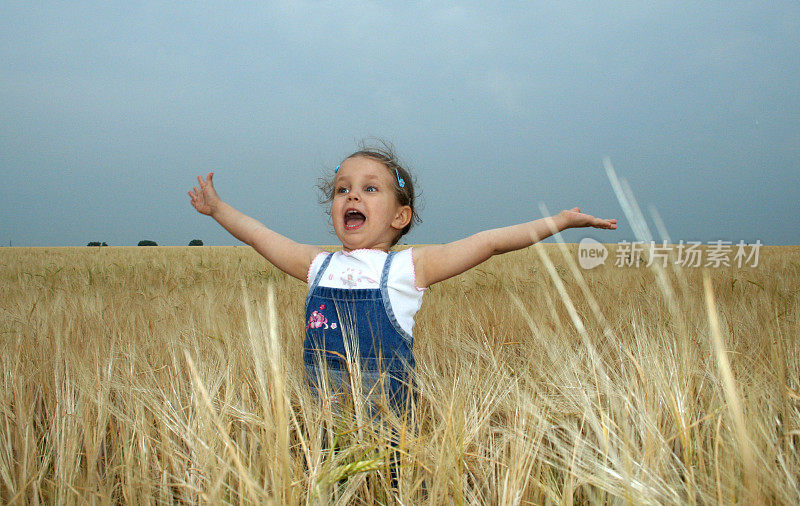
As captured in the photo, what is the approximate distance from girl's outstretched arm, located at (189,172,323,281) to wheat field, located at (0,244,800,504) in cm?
30

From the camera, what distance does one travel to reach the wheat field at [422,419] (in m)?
0.86

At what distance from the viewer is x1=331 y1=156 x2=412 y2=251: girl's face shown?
1654 millimetres

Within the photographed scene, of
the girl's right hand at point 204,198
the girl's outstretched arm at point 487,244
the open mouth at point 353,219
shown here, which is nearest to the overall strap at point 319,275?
the open mouth at point 353,219

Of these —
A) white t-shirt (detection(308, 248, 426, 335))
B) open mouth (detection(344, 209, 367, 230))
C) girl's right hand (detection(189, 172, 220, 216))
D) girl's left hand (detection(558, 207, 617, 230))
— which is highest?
girl's right hand (detection(189, 172, 220, 216))

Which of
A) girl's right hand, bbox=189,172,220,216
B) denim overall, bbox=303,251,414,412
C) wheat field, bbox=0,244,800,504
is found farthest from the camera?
girl's right hand, bbox=189,172,220,216

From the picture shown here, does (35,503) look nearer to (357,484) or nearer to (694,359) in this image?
(357,484)

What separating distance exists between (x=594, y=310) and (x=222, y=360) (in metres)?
1.77

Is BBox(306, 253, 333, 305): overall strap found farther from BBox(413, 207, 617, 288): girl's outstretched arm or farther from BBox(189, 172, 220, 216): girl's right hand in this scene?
BBox(189, 172, 220, 216): girl's right hand

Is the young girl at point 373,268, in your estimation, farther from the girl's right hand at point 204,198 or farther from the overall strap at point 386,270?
the girl's right hand at point 204,198

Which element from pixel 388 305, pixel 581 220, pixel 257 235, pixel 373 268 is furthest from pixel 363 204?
pixel 581 220

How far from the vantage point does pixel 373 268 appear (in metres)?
1.61

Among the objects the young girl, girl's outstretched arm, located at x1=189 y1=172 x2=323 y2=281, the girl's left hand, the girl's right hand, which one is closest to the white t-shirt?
the young girl

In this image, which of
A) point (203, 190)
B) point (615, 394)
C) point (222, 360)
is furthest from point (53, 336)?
point (615, 394)

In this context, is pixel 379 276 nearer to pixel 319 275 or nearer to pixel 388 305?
pixel 388 305
